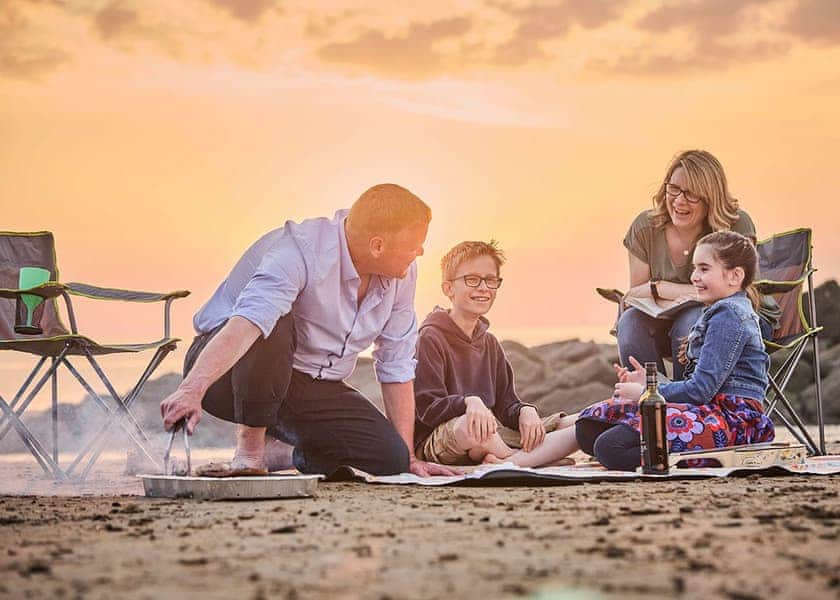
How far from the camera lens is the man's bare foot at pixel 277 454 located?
13.6 feet

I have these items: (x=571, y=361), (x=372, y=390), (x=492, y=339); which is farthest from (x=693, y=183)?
(x=571, y=361)

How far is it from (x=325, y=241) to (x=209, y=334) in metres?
0.51

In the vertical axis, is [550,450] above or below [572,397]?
below

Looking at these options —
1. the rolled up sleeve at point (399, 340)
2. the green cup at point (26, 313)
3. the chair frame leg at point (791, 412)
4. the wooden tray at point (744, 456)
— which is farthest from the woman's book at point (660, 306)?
the green cup at point (26, 313)

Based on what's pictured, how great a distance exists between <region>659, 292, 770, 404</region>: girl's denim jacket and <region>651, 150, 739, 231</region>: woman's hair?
813 mm

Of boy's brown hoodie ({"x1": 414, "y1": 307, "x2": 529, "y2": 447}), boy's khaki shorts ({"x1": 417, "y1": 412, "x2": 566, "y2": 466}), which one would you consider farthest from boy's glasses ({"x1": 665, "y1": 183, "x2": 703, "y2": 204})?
boy's khaki shorts ({"x1": 417, "y1": 412, "x2": 566, "y2": 466})

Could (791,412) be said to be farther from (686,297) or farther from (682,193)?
(682,193)

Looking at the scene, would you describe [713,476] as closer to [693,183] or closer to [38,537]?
[693,183]

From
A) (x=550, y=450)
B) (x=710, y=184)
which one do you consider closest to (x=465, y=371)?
(x=550, y=450)

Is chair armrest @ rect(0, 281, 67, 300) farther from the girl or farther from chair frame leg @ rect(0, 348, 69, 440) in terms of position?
the girl

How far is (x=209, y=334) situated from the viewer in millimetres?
3832

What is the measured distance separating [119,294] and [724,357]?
2652 mm

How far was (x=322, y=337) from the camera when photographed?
3.82m

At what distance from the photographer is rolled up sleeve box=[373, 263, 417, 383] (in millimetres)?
3945
